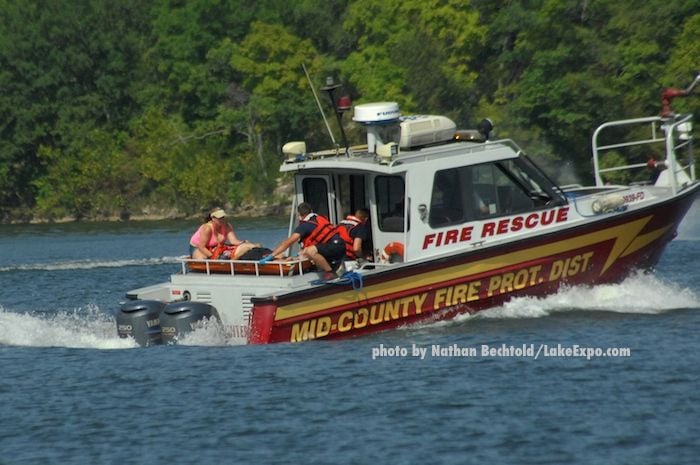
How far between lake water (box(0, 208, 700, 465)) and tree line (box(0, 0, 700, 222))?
2963 centimetres

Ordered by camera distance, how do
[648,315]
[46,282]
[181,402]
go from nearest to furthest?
[181,402] < [648,315] < [46,282]

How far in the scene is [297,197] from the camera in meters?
17.5

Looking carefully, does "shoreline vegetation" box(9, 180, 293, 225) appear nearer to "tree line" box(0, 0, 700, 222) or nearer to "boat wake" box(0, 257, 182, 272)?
"tree line" box(0, 0, 700, 222)

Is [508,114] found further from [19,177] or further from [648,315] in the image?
[648,315]

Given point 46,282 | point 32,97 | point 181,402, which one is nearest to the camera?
point 181,402

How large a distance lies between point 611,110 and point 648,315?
96.8 feet

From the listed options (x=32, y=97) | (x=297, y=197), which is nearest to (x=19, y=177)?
(x=32, y=97)

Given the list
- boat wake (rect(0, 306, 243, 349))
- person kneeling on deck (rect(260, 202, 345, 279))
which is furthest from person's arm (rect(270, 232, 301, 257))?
boat wake (rect(0, 306, 243, 349))

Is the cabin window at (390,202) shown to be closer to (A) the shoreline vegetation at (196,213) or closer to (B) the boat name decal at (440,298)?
(B) the boat name decal at (440,298)

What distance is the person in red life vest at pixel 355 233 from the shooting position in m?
16.6

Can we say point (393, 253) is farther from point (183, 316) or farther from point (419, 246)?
point (183, 316)

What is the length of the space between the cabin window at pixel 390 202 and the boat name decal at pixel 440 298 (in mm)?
854

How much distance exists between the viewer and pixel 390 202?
16.8 metres

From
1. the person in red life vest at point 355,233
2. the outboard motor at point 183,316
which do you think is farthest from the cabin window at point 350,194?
the outboard motor at point 183,316
